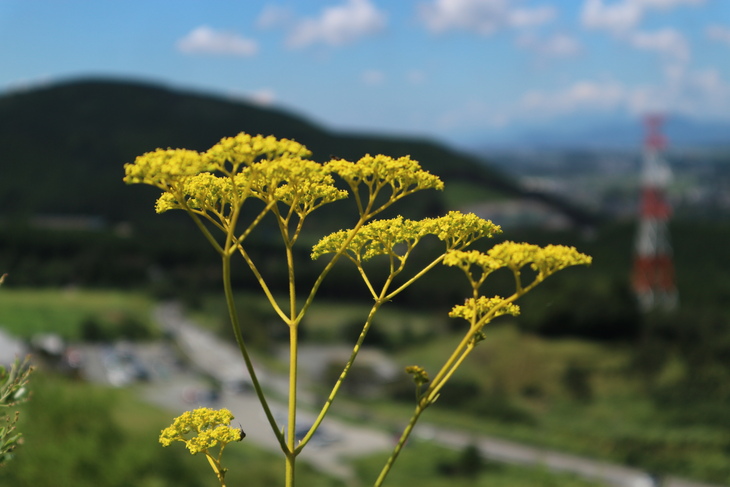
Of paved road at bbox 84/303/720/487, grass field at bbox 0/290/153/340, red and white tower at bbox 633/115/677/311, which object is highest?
red and white tower at bbox 633/115/677/311

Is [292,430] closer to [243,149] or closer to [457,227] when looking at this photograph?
[243,149]

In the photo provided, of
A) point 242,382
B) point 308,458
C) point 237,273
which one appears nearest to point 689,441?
point 308,458

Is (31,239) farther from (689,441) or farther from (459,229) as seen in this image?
(459,229)

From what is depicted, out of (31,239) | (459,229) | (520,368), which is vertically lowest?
(31,239)

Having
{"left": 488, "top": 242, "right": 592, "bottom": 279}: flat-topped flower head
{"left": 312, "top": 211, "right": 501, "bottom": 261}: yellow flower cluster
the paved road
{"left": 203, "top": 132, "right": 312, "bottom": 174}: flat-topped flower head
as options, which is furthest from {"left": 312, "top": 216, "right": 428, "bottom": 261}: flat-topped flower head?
the paved road

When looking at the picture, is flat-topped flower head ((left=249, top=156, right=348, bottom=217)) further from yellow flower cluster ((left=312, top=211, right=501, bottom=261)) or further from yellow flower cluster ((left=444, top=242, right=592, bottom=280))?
yellow flower cluster ((left=444, top=242, right=592, bottom=280))

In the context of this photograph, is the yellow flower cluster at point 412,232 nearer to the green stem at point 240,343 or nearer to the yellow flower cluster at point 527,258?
the yellow flower cluster at point 527,258

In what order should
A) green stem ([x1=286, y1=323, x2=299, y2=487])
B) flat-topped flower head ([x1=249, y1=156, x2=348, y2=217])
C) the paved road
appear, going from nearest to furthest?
1. green stem ([x1=286, y1=323, x2=299, y2=487])
2. flat-topped flower head ([x1=249, y1=156, x2=348, y2=217])
3. the paved road

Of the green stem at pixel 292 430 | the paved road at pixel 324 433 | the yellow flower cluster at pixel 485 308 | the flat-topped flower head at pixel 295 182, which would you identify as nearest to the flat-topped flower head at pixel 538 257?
the yellow flower cluster at pixel 485 308
